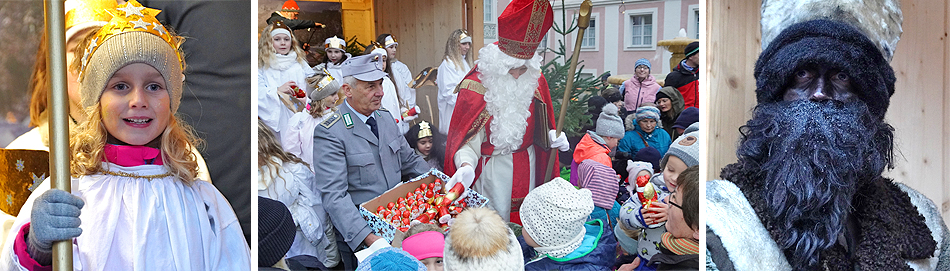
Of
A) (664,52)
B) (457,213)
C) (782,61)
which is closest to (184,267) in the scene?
(457,213)

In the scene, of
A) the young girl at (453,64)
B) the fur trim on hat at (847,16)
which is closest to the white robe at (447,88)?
the young girl at (453,64)

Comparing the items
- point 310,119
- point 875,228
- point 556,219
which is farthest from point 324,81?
point 875,228

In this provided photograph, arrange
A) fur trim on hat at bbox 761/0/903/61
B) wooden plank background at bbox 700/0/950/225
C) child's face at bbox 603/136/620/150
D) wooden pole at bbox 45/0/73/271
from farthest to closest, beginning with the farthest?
wooden plank background at bbox 700/0/950/225
child's face at bbox 603/136/620/150
fur trim on hat at bbox 761/0/903/61
wooden pole at bbox 45/0/73/271

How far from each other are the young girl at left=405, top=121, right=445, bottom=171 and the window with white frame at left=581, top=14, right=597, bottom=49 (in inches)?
27.4

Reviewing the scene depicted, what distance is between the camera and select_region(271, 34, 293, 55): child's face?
257 cm

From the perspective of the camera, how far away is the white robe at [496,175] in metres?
2.71

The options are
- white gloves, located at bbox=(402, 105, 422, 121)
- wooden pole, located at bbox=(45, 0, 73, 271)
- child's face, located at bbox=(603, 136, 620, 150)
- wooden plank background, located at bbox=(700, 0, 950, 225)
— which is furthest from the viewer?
wooden plank background, located at bbox=(700, 0, 950, 225)

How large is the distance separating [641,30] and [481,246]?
110 cm

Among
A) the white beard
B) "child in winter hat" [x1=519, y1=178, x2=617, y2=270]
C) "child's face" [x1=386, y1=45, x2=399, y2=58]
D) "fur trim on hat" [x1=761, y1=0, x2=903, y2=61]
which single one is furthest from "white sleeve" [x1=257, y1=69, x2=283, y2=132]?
"fur trim on hat" [x1=761, y1=0, x2=903, y2=61]

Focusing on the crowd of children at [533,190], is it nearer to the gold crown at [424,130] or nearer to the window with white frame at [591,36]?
the gold crown at [424,130]

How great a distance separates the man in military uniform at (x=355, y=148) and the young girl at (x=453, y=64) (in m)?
0.23

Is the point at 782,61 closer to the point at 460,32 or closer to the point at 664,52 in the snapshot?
the point at 664,52

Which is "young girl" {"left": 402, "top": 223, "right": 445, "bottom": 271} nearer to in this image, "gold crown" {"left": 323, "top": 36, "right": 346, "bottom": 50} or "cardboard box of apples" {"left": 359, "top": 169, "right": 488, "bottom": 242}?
"cardboard box of apples" {"left": 359, "top": 169, "right": 488, "bottom": 242}

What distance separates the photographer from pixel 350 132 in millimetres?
2602
